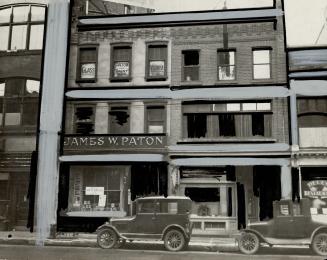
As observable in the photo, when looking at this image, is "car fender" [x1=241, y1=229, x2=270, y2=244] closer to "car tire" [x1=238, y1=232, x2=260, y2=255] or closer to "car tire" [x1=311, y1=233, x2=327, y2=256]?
"car tire" [x1=238, y1=232, x2=260, y2=255]

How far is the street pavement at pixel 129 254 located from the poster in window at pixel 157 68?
14.3ft

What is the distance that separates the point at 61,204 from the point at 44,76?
3424 millimetres

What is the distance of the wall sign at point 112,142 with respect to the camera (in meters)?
10.4

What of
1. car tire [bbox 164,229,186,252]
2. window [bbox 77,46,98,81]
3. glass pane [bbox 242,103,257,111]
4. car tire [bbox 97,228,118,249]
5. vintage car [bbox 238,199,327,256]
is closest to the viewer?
vintage car [bbox 238,199,327,256]

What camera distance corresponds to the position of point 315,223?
9062 millimetres

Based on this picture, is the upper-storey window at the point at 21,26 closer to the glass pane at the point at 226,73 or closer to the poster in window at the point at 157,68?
the poster in window at the point at 157,68

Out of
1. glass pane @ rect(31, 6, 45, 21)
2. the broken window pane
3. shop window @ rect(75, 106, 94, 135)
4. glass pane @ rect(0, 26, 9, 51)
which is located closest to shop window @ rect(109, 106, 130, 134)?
shop window @ rect(75, 106, 94, 135)

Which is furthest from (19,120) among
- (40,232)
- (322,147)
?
(322,147)

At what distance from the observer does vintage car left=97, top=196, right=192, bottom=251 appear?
31.7ft

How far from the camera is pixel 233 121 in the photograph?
10.6m

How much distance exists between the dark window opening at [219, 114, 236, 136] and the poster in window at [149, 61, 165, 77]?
1.98 meters

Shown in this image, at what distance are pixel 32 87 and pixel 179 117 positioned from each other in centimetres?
414

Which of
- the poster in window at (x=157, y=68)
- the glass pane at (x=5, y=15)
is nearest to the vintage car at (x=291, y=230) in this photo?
the poster in window at (x=157, y=68)

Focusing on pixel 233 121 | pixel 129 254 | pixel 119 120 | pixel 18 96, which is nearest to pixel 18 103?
pixel 18 96
